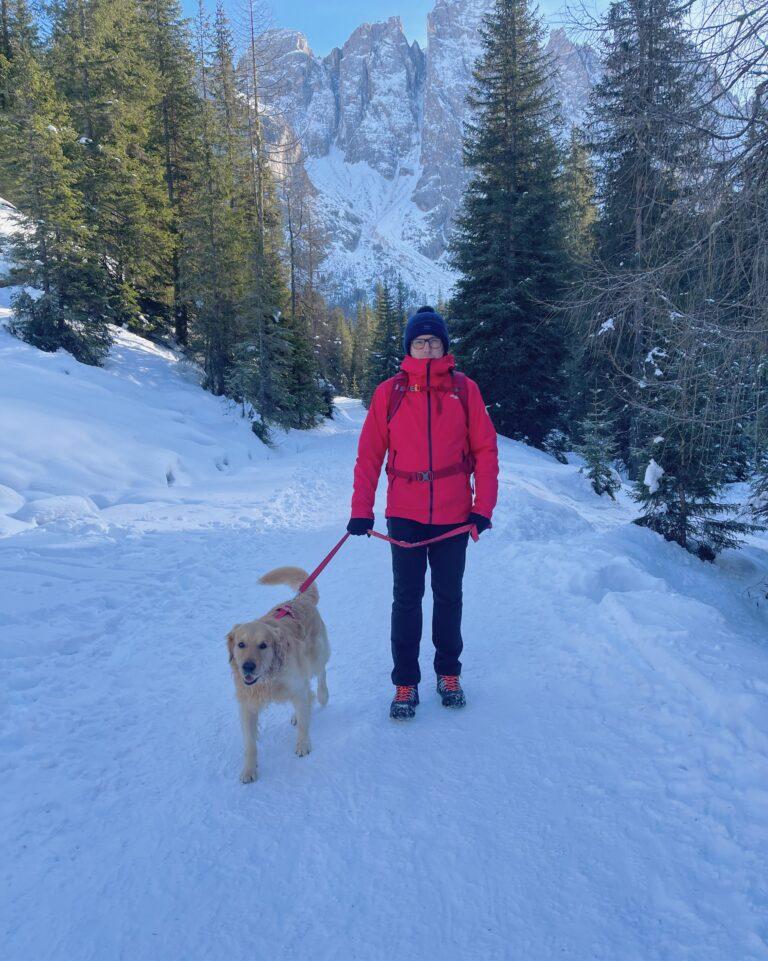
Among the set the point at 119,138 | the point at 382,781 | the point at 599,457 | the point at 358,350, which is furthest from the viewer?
the point at 358,350

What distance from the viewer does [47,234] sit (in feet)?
46.8

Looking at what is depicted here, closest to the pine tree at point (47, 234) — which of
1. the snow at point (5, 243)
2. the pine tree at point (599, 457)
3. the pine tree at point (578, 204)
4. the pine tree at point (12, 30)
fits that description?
the snow at point (5, 243)

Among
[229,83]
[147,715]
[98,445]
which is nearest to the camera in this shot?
[147,715]

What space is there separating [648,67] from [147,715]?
17.7ft

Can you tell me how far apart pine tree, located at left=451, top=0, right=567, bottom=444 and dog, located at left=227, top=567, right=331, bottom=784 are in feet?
54.4

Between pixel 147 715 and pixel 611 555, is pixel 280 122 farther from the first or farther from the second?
pixel 147 715

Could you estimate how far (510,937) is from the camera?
194 centimetres

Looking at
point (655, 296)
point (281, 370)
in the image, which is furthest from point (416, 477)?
point (281, 370)

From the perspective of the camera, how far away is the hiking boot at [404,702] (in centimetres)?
→ 334

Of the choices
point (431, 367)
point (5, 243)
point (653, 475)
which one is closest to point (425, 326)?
point (431, 367)

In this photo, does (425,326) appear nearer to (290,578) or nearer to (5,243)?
(290,578)

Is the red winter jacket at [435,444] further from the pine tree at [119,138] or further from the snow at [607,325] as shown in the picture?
the pine tree at [119,138]

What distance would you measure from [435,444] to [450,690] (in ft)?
5.34

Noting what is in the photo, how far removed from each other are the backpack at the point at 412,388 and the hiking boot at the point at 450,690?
67.8 inches
